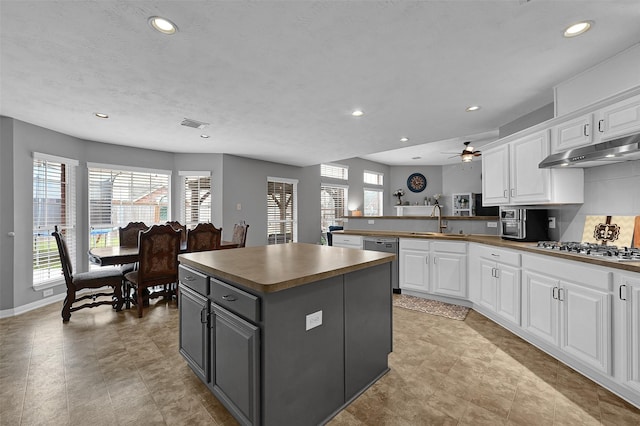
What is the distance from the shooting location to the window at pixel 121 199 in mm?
4735

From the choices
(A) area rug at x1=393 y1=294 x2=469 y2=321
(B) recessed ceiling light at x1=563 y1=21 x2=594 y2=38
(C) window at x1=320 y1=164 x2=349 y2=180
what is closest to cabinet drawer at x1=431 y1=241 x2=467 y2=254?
(A) area rug at x1=393 y1=294 x2=469 y2=321

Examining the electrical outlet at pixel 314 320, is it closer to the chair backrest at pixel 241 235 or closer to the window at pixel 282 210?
the chair backrest at pixel 241 235

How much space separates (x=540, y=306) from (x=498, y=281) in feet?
1.79

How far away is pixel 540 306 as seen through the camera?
7.93ft

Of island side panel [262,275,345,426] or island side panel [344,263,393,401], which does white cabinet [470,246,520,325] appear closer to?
island side panel [344,263,393,401]

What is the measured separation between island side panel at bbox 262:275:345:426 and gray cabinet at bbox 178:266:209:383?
66cm

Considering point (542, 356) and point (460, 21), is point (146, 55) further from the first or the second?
point (542, 356)

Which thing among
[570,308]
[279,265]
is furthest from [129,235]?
[570,308]

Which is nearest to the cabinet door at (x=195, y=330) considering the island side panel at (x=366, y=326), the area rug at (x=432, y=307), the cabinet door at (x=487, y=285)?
the island side panel at (x=366, y=326)

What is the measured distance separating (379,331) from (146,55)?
2727 mm

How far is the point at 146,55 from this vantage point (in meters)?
2.12

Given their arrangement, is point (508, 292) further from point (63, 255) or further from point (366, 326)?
point (63, 255)

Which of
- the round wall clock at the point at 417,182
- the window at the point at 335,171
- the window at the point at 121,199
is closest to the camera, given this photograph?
the window at the point at 121,199

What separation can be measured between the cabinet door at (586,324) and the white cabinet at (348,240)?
272cm
